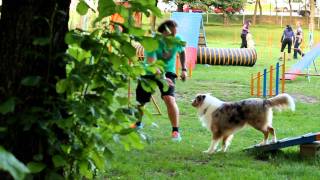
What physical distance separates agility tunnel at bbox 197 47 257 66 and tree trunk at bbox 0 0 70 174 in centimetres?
1934

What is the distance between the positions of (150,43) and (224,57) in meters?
19.7

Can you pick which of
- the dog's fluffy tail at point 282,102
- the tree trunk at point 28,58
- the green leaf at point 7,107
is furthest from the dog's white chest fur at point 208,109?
the green leaf at point 7,107

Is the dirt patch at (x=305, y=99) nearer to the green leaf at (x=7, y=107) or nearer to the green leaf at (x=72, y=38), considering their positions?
the green leaf at (x=72, y=38)

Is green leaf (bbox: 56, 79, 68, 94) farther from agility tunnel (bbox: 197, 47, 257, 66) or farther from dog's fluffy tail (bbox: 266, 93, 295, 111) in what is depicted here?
agility tunnel (bbox: 197, 47, 257, 66)

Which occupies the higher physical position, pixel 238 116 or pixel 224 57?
pixel 238 116

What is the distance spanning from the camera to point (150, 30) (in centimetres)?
263

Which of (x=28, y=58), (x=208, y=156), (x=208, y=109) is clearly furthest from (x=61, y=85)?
(x=208, y=109)

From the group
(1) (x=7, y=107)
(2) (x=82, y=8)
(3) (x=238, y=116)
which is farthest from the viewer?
(3) (x=238, y=116)

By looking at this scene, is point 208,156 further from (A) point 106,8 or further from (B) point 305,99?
(B) point 305,99

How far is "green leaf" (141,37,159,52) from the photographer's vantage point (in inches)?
96.3

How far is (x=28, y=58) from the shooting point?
2605 mm

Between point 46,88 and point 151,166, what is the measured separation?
3.67m

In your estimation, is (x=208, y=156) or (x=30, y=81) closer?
(x=30, y=81)

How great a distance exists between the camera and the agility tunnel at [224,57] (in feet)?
72.0
